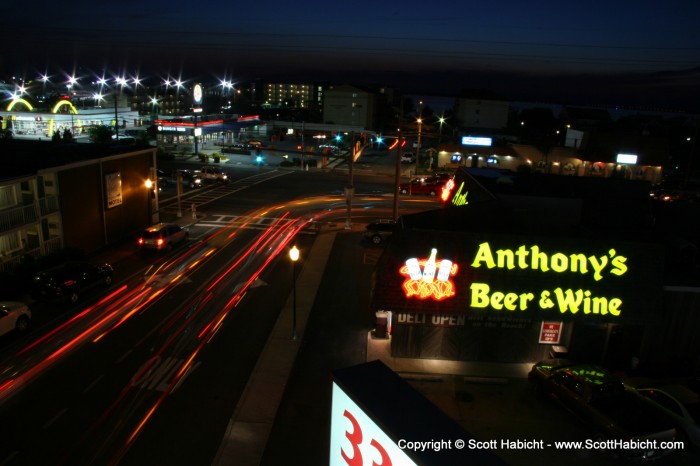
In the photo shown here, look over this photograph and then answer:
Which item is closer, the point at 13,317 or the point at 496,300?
the point at 496,300

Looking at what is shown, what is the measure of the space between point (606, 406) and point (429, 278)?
606cm

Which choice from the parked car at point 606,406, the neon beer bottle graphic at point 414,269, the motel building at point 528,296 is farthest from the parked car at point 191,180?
the parked car at point 606,406

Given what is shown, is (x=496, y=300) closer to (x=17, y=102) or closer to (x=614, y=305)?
(x=614, y=305)

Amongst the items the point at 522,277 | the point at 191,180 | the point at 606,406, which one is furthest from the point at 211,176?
the point at 606,406

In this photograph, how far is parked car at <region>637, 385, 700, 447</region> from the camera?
45.1 feet

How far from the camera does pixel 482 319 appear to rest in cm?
1722

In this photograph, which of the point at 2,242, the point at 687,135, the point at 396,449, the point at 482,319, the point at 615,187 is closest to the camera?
the point at 396,449

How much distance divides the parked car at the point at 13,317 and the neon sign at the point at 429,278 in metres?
14.4

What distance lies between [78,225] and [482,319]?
22503 millimetres

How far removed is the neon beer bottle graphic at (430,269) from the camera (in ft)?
51.2

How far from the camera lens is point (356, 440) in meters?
5.70

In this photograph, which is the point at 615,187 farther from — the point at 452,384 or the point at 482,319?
the point at 452,384

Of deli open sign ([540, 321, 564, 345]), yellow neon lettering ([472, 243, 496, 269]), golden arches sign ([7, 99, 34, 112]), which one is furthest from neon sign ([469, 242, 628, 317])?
golden arches sign ([7, 99, 34, 112])

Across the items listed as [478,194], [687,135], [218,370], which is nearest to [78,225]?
[218,370]
